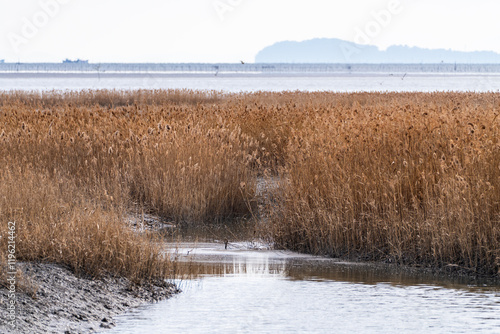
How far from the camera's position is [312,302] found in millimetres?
7191

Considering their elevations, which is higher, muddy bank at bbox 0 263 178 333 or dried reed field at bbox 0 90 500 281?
dried reed field at bbox 0 90 500 281

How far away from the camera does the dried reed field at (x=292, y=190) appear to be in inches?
299

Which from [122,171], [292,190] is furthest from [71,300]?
[122,171]

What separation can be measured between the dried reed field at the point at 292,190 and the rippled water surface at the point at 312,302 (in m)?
0.54

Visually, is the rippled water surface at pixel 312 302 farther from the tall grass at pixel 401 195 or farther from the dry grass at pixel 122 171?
the dry grass at pixel 122 171

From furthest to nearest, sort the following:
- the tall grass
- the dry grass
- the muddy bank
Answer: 1. the dry grass
2. the tall grass
3. the muddy bank

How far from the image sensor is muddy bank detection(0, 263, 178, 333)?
604 cm

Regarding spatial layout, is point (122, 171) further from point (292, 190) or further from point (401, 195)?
point (401, 195)

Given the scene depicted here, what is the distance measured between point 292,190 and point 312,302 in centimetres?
334

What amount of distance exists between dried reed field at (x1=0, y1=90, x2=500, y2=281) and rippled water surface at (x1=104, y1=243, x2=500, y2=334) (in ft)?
1.79

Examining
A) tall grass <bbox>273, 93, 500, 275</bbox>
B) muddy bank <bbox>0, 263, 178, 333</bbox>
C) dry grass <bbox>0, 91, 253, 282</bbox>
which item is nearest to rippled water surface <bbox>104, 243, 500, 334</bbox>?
muddy bank <bbox>0, 263, 178, 333</bbox>

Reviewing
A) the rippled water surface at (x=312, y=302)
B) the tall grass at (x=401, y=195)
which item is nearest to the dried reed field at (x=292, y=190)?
the tall grass at (x=401, y=195)

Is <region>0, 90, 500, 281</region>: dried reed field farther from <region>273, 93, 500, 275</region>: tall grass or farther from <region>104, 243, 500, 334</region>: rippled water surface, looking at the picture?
<region>104, 243, 500, 334</region>: rippled water surface

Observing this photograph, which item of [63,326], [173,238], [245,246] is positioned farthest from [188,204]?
[63,326]
